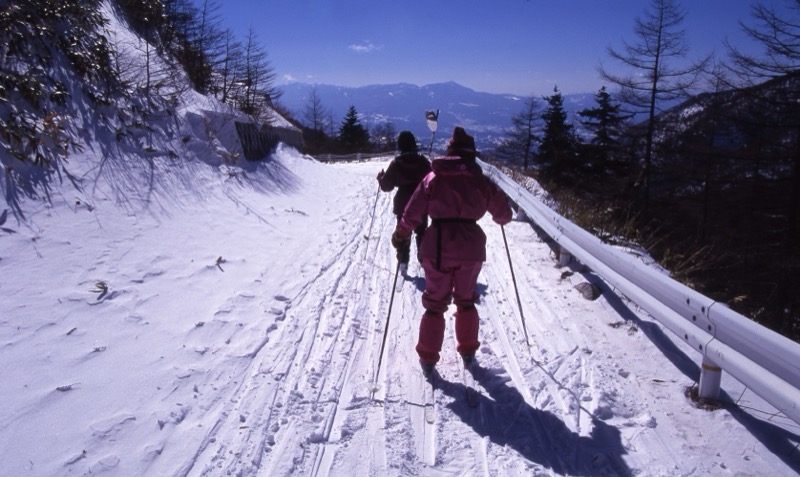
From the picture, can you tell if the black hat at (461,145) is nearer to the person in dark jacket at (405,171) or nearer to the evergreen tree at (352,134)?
the person in dark jacket at (405,171)

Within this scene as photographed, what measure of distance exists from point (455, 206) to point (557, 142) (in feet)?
117

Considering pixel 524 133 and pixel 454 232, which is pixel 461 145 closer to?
pixel 454 232

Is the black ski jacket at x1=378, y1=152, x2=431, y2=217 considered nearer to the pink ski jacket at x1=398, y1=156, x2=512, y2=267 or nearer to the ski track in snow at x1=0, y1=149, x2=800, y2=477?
the ski track in snow at x1=0, y1=149, x2=800, y2=477

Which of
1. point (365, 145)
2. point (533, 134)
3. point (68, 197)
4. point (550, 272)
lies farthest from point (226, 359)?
point (365, 145)

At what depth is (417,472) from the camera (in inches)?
104

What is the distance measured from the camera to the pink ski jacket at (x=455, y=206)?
11.8ft

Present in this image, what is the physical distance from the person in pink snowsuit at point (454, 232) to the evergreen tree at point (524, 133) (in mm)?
40726

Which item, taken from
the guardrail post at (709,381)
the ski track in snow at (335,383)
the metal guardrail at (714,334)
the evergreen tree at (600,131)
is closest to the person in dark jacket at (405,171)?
the ski track in snow at (335,383)

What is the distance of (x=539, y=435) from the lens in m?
2.95

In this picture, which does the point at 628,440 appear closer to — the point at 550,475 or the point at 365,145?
the point at 550,475

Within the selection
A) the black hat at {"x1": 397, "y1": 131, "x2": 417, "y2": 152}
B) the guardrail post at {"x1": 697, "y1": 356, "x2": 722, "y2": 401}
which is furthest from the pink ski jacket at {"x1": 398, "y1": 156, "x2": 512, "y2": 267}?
the black hat at {"x1": 397, "y1": 131, "x2": 417, "y2": 152}

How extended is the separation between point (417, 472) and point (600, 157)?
1308 inches

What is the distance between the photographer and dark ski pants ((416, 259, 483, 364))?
3672 millimetres

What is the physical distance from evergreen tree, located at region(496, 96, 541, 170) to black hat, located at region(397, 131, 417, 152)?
3839cm
